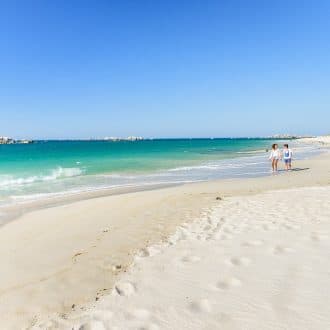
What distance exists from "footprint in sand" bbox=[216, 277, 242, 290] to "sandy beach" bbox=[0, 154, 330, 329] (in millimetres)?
13

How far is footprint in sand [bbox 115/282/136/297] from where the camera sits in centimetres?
428

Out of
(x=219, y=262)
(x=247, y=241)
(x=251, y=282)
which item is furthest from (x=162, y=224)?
(x=251, y=282)

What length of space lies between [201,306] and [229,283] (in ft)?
2.12

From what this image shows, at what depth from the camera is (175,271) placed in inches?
191

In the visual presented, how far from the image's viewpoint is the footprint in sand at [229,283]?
421 centimetres

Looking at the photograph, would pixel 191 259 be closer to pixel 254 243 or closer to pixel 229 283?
pixel 229 283

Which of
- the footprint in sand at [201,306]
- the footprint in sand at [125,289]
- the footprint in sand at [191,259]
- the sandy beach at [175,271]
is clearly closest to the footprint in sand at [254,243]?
the sandy beach at [175,271]

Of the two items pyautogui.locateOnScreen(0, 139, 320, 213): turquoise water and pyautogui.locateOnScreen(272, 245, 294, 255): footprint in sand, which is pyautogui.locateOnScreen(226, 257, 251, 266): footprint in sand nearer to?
pyautogui.locateOnScreen(272, 245, 294, 255): footprint in sand

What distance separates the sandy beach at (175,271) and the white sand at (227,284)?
1 centimetres

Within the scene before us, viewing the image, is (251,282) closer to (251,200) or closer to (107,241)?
(107,241)

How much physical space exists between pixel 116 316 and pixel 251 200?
6968 millimetres

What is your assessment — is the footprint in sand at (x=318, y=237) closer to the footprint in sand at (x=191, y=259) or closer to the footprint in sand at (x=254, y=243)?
the footprint in sand at (x=254, y=243)

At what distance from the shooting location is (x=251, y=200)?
9953 millimetres

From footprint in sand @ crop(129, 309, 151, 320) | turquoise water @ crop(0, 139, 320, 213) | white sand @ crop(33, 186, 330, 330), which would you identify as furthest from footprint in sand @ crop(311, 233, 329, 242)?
turquoise water @ crop(0, 139, 320, 213)
